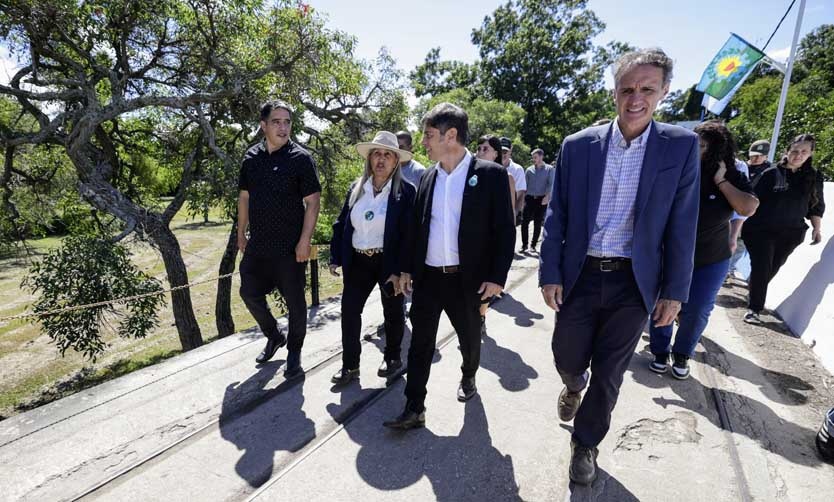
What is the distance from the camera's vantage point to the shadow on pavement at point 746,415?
250cm

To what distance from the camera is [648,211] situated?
1.92m

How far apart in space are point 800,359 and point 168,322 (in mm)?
14736

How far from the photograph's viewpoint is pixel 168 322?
1293 centimetres

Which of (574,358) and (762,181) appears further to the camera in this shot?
(762,181)

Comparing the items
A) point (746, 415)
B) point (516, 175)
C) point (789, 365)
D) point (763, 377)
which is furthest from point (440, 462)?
point (516, 175)

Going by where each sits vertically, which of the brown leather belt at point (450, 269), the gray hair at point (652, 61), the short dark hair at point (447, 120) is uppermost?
the gray hair at point (652, 61)

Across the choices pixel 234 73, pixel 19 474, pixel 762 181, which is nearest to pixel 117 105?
pixel 234 73

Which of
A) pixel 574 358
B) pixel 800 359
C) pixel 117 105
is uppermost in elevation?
pixel 117 105

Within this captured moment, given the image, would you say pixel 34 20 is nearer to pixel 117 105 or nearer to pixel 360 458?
pixel 117 105

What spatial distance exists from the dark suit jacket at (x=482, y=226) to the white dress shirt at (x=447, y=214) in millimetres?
30

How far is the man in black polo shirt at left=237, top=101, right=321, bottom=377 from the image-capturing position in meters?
3.12

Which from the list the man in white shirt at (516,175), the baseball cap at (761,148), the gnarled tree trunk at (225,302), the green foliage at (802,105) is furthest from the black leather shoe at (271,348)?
the green foliage at (802,105)

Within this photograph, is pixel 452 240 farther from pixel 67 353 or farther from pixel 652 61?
pixel 67 353

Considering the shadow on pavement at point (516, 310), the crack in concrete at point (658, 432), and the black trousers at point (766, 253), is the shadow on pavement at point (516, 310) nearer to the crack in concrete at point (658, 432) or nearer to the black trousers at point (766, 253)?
the crack in concrete at point (658, 432)
